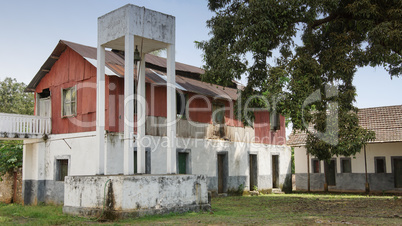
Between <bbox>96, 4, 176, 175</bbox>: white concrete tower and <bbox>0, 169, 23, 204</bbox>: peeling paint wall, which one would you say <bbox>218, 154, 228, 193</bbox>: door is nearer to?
<bbox>96, 4, 176, 175</bbox>: white concrete tower

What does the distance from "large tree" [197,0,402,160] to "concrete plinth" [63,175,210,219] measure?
429cm

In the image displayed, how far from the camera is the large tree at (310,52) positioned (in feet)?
45.7

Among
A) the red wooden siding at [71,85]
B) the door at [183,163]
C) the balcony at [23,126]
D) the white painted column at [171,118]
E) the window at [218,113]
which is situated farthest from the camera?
the window at [218,113]

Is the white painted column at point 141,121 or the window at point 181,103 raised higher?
the window at point 181,103

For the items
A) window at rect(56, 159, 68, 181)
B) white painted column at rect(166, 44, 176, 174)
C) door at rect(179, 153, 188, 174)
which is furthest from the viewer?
door at rect(179, 153, 188, 174)

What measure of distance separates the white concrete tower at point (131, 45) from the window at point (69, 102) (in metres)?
5.72

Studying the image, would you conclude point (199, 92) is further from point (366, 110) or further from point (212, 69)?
point (366, 110)

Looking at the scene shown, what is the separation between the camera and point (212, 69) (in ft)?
52.2

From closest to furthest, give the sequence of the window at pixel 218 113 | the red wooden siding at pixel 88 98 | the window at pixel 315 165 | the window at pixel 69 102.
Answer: the red wooden siding at pixel 88 98 < the window at pixel 69 102 < the window at pixel 218 113 < the window at pixel 315 165

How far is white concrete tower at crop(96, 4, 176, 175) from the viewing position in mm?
11375

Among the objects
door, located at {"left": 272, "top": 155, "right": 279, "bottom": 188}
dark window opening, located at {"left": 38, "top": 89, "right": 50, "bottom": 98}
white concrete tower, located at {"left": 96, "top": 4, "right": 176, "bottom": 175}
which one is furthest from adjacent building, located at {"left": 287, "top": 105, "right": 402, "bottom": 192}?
dark window opening, located at {"left": 38, "top": 89, "right": 50, "bottom": 98}

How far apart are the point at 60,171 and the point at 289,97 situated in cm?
1015

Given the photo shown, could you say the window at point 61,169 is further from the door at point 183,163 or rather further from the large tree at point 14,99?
the large tree at point 14,99

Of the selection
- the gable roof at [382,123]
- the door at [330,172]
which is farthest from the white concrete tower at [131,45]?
the door at [330,172]
